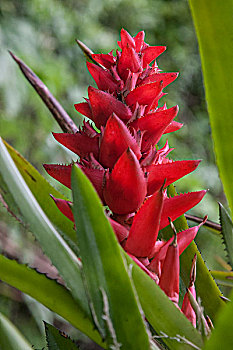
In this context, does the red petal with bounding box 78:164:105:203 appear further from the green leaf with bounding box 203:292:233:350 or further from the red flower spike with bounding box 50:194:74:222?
the green leaf with bounding box 203:292:233:350

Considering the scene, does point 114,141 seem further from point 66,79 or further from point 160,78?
point 66,79

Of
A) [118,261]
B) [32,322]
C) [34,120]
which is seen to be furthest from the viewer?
[34,120]

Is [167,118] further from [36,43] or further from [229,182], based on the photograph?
[36,43]

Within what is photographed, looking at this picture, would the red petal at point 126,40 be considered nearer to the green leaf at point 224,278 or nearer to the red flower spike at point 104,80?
the red flower spike at point 104,80

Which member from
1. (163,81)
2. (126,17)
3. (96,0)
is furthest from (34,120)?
(163,81)

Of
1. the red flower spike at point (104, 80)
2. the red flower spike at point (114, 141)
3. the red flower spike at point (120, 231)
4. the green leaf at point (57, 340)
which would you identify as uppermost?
the red flower spike at point (104, 80)

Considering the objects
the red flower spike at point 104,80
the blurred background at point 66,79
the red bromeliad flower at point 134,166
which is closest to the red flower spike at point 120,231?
the red bromeliad flower at point 134,166
